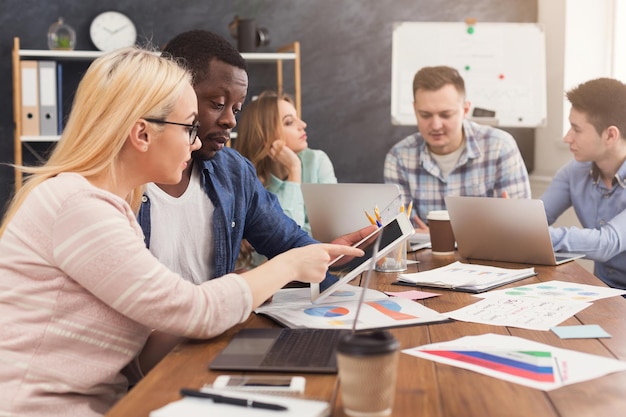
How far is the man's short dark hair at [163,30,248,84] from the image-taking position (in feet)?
5.98

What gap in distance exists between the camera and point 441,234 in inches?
89.8

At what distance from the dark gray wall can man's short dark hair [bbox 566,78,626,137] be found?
5.39ft

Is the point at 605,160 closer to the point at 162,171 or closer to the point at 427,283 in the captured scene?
the point at 427,283

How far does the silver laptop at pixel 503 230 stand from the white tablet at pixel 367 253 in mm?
583

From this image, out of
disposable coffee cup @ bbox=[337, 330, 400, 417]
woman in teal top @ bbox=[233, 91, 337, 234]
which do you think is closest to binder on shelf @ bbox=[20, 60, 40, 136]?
woman in teal top @ bbox=[233, 91, 337, 234]

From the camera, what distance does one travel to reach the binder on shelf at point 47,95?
151 inches

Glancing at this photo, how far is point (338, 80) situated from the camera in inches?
170

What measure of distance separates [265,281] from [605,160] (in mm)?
1797

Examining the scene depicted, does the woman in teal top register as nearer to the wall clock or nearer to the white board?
the white board

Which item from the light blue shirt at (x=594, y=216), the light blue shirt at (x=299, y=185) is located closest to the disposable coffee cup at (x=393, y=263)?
the light blue shirt at (x=594, y=216)

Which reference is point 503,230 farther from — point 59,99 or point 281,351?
point 59,99

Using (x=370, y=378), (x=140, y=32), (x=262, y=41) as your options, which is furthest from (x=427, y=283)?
(x=140, y=32)

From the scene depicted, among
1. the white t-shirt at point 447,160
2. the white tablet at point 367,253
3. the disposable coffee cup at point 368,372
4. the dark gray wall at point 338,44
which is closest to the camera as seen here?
the disposable coffee cup at point 368,372

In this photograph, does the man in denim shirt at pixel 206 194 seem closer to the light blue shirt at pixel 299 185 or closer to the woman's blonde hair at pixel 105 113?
the woman's blonde hair at pixel 105 113
